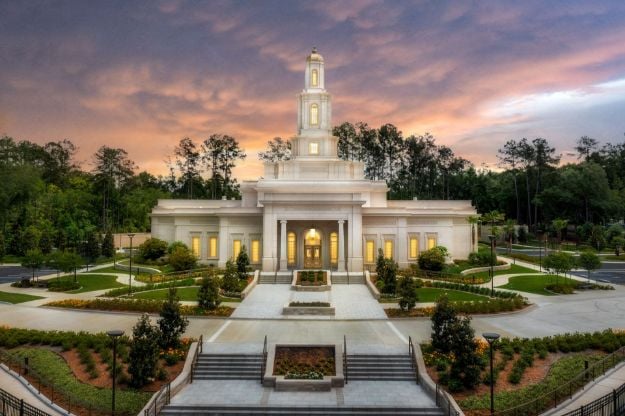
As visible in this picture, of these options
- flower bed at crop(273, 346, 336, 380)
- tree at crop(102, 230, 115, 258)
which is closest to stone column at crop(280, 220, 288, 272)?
flower bed at crop(273, 346, 336, 380)

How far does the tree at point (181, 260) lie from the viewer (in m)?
44.5

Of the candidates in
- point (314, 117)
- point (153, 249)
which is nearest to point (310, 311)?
point (153, 249)

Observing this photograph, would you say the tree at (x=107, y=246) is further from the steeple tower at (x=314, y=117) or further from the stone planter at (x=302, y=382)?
the stone planter at (x=302, y=382)

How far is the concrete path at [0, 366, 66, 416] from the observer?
15.9m

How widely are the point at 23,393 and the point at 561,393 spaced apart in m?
21.7

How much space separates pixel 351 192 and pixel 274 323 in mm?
24036

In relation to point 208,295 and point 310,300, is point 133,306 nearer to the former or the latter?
point 208,295

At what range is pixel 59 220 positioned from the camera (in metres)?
70.8

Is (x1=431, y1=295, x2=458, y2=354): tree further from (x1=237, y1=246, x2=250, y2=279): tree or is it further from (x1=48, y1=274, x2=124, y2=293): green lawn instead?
(x1=48, y1=274, x2=124, y2=293): green lawn

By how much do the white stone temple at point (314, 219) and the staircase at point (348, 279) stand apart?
232cm

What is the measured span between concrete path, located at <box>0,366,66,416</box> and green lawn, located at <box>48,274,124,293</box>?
785 inches

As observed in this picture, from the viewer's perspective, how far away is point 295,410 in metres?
15.7

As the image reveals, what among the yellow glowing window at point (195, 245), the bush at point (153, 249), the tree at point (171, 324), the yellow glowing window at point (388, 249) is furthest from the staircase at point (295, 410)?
the bush at point (153, 249)

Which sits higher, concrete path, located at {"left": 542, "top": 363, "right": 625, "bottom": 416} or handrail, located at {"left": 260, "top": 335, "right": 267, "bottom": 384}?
handrail, located at {"left": 260, "top": 335, "right": 267, "bottom": 384}
